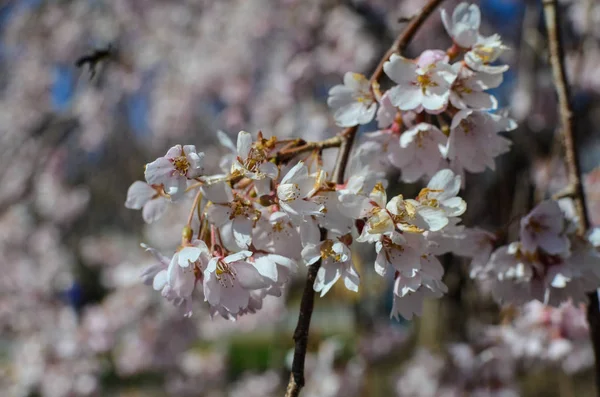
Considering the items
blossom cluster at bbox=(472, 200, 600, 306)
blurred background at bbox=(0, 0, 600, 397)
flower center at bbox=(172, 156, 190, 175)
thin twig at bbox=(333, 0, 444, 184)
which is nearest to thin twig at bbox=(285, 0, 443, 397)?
thin twig at bbox=(333, 0, 444, 184)

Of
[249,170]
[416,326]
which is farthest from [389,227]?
[416,326]

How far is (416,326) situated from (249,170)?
13.7 ft

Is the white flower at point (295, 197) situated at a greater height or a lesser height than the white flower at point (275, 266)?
greater

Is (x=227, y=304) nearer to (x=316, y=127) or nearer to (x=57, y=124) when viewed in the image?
(x=316, y=127)

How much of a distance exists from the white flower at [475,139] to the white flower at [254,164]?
0.90 feet

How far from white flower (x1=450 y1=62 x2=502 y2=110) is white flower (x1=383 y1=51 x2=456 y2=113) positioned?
0.08 ft

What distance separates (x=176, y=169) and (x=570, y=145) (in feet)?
2.41

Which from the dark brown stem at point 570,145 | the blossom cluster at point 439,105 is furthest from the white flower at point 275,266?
the dark brown stem at point 570,145

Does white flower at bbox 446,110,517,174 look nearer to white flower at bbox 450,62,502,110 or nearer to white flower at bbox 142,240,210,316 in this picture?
white flower at bbox 450,62,502,110

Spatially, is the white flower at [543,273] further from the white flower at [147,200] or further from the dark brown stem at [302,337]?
the white flower at [147,200]

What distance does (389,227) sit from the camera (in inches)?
29.7

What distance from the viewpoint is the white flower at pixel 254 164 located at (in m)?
0.76

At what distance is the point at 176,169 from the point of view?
775mm

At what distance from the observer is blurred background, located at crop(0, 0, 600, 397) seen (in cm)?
229
